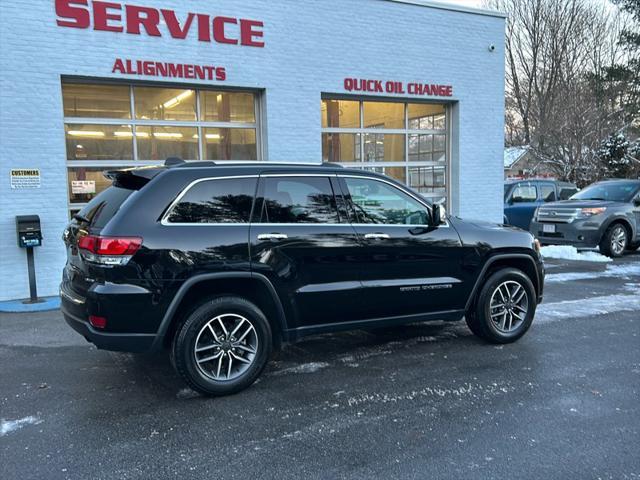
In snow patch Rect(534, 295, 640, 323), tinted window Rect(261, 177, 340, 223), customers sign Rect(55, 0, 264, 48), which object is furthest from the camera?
customers sign Rect(55, 0, 264, 48)

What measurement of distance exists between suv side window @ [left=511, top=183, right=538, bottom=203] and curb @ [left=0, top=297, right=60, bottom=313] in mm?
12002

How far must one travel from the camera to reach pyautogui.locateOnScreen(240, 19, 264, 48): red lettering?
32.0 ft

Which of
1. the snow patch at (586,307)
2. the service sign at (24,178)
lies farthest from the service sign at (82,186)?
the snow patch at (586,307)

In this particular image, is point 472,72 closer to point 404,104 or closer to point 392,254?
point 404,104

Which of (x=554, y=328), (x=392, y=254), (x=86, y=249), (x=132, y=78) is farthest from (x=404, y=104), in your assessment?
(x=86, y=249)

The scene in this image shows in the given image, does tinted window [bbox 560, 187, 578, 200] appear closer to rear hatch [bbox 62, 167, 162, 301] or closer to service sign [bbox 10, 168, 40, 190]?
service sign [bbox 10, 168, 40, 190]

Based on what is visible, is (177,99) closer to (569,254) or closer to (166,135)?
(166,135)

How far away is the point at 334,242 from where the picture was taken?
485 centimetres

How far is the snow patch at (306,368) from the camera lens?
5054 mm

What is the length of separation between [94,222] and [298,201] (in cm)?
169

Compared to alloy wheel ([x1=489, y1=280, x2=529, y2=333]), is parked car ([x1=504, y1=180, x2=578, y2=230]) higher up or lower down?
higher up

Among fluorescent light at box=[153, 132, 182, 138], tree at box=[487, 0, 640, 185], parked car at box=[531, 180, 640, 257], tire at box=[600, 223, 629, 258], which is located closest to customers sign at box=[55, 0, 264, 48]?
fluorescent light at box=[153, 132, 182, 138]

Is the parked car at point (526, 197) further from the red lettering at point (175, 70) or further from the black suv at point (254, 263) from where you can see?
the black suv at point (254, 263)

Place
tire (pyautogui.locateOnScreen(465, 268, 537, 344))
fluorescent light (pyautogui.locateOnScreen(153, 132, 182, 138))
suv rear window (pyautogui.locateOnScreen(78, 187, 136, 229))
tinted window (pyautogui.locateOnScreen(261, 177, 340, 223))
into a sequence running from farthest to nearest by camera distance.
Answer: fluorescent light (pyautogui.locateOnScreen(153, 132, 182, 138)), tire (pyautogui.locateOnScreen(465, 268, 537, 344)), tinted window (pyautogui.locateOnScreen(261, 177, 340, 223)), suv rear window (pyautogui.locateOnScreen(78, 187, 136, 229))
